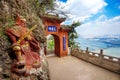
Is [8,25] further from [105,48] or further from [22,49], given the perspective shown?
[105,48]

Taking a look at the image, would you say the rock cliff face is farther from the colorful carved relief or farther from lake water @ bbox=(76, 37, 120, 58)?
lake water @ bbox=(76, 37, 120, 58)

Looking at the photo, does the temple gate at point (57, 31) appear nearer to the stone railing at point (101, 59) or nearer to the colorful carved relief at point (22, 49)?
the stone railing at point (101, 59)

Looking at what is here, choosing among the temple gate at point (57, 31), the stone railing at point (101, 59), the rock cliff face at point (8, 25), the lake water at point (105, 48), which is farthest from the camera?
the lake water at point (105, 48)

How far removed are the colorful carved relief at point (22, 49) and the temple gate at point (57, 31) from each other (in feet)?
16.5

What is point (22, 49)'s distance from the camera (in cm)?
379

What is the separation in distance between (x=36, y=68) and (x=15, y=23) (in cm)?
172

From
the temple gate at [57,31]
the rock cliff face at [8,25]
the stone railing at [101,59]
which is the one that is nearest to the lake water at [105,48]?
the stone railing at [101,59]

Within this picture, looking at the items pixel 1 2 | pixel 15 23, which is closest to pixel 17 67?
pixel 15 23

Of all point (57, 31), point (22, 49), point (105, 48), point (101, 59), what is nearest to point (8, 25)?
point (22, 49)

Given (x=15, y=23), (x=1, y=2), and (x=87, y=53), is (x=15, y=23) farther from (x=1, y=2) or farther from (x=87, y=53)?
(x=87, y=53)

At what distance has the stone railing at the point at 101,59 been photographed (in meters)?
6.61

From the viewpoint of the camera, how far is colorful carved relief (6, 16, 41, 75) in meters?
3.52

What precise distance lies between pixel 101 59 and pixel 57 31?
13.8 ft

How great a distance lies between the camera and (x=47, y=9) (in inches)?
372
